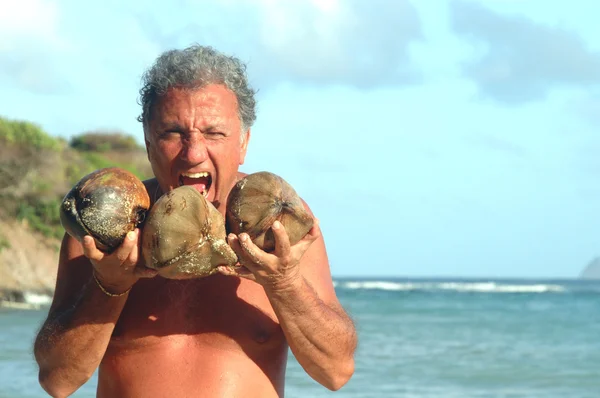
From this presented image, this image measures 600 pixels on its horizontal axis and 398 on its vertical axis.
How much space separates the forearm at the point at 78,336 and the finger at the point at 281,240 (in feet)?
1.71

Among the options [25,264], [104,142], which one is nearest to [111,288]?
[25,264]

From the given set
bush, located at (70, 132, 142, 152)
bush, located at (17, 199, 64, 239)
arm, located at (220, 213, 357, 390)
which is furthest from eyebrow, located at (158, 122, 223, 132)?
bush, located at (70, 132, 142, 152)

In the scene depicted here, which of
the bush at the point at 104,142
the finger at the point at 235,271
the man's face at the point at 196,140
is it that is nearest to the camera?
the finger at the point at 235,271

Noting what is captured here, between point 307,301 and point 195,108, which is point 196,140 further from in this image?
point 307,301

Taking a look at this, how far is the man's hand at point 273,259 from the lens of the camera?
2.54m

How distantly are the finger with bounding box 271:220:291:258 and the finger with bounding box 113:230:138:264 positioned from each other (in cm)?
36

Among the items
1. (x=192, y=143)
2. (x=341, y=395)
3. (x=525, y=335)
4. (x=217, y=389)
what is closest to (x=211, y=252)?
(x=192, y=143)

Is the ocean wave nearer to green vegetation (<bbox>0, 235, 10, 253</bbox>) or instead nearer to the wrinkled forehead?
green vegetation (<bbox>0, 235, 10, 253</bbox>)

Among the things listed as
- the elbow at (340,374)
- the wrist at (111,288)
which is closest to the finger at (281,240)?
the wrist at (111,288)

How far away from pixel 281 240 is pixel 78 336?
2.36 ft

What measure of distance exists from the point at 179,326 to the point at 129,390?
0.25m

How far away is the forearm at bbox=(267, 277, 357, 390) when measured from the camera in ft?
9.14

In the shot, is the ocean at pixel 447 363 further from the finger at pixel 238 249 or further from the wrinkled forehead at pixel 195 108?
the finger at pixel 238 249

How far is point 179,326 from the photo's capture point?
10.0ft
